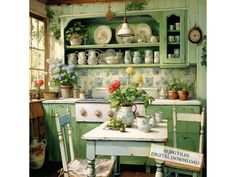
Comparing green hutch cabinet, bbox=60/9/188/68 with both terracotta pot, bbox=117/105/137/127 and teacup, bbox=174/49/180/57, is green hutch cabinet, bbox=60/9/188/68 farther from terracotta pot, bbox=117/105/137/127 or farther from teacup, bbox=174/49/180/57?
terracotta pot, bbox=117/105/137/127

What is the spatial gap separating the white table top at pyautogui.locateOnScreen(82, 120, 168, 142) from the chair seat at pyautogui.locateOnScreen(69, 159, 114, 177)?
12.8 inches

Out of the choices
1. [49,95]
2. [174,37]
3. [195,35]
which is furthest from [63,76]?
[195,35]

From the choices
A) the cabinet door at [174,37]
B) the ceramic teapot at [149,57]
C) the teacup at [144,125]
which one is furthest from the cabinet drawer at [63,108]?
the teacup at [144,125]

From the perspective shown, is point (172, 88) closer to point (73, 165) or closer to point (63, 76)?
point (63, 76)

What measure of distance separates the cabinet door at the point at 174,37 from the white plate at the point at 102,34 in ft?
2.90

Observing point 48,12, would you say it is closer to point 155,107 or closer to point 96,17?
point 96,17

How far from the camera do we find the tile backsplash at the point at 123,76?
4379 millimetres

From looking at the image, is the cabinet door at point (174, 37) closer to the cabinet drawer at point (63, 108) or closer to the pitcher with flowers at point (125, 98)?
the cabinet drawer at point (63, 108)

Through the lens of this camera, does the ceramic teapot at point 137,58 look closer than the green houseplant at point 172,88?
No

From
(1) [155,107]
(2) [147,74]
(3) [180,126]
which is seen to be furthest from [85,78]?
(3) [180,126]

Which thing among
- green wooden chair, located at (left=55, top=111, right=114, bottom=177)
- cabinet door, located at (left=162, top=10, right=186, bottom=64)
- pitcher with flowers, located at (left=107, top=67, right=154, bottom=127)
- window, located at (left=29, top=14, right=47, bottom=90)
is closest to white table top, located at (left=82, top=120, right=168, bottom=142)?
pitcher with flowers, located at (left=107, top=67, right=154, bottom=127)

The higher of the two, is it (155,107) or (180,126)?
(155,107)
